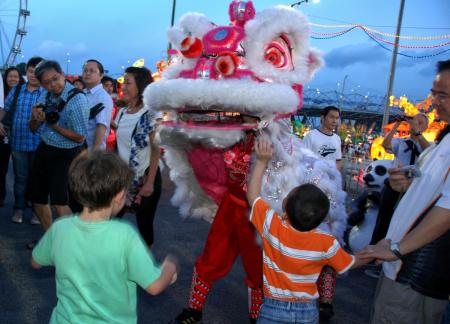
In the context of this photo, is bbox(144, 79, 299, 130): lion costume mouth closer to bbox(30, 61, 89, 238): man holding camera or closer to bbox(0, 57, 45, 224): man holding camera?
bbox(30, 61, 89, 238): man holding camera

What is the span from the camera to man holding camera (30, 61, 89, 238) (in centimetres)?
368

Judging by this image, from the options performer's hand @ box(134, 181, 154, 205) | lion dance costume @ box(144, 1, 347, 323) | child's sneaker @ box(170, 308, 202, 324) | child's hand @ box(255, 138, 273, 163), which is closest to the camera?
child's hand @ box(255, 138, 273, 163)

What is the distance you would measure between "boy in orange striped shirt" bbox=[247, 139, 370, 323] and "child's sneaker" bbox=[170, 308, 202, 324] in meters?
0.92

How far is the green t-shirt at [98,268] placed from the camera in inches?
62.2

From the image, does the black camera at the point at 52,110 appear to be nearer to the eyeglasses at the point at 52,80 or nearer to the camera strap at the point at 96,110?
the eyeglasses at the point at 52,80

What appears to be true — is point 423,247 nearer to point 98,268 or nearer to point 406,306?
point 406,306

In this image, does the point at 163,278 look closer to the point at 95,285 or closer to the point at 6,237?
the point at 95,285

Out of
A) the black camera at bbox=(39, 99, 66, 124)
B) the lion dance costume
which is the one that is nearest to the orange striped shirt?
the lion dance costume

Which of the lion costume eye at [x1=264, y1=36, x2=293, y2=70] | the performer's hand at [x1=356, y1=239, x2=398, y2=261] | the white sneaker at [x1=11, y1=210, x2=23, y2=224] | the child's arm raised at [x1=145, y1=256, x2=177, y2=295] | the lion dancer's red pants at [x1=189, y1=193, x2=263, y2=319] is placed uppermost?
the lion costume eye at [x1=264, y1=36, x2=293, y2=70]

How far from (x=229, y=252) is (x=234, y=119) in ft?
2.83

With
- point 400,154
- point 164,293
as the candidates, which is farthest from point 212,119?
point 400,154

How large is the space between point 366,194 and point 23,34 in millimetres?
50277

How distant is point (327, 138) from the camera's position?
4848mm

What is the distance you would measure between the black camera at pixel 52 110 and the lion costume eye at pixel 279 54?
1.90m
